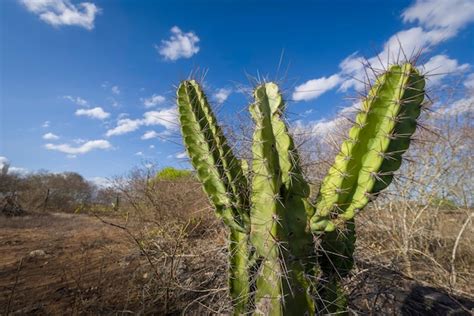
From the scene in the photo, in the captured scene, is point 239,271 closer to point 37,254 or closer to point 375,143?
Result: point 375,143

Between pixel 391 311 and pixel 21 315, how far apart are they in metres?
3.17

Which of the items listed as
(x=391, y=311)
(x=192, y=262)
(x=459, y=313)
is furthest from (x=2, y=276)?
(x=459, y=313)

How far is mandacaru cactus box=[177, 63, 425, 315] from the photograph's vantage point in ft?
5.64

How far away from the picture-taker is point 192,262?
361cm

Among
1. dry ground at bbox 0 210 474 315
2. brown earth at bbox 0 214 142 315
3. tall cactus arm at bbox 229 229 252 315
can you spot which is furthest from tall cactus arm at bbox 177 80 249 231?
brown earth at bbox 0 214 142 315

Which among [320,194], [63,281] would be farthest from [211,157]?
[63,281]

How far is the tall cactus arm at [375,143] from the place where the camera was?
1.70 m

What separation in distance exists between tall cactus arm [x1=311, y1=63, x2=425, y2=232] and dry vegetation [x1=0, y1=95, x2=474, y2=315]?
0.17 m

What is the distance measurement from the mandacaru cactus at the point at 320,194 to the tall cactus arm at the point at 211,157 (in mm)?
194

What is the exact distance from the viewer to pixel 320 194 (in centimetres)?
192

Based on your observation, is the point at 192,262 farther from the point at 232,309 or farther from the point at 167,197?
the point at 167,197

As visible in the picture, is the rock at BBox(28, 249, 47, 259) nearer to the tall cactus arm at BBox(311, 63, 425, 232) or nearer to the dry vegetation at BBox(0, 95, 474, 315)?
the dry vegetation at BBox(0, 95, 474, 315)

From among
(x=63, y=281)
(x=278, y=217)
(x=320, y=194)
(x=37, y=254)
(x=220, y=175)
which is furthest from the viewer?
(x=37, y=254)

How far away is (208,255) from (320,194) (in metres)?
2.13
